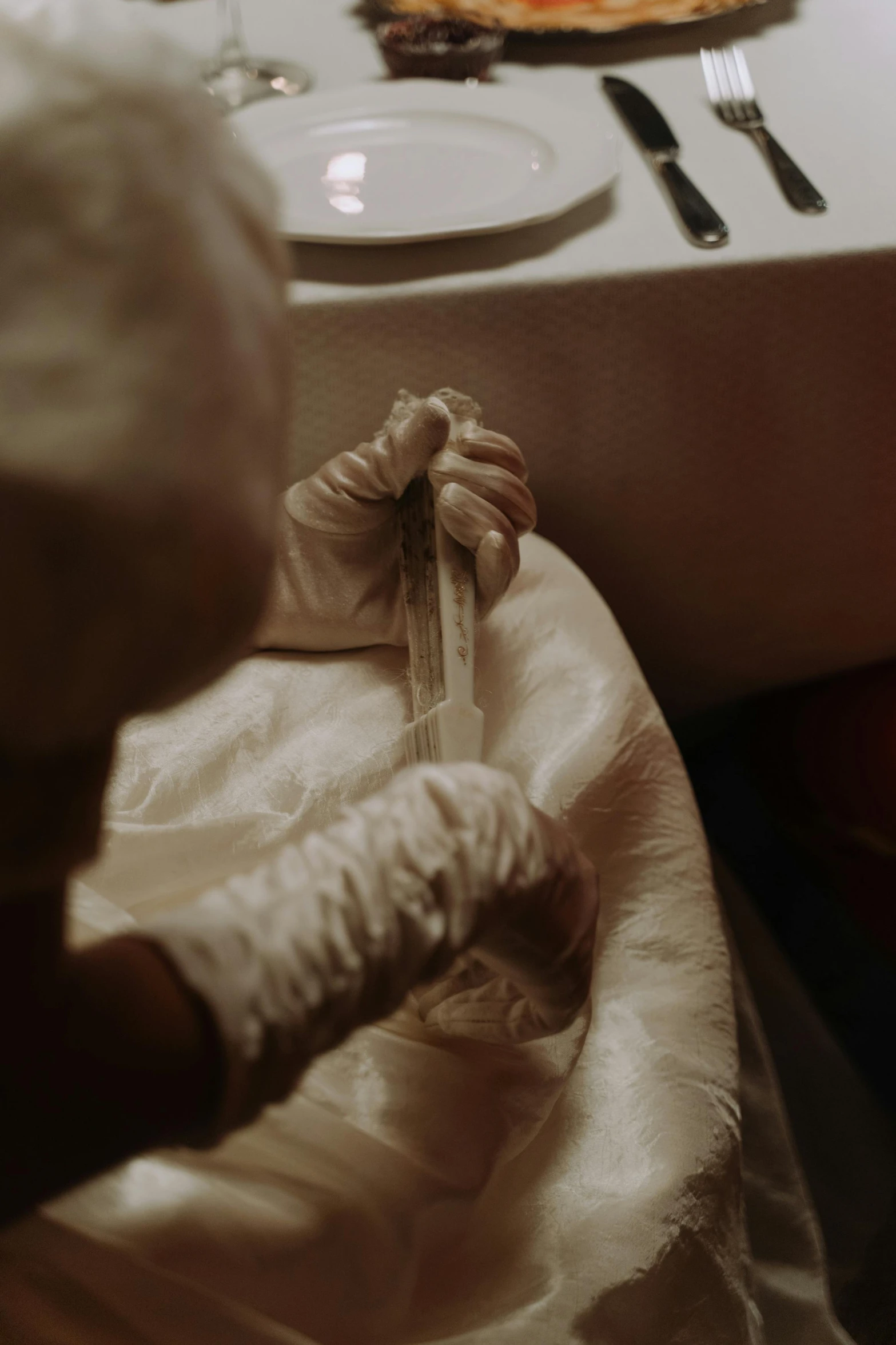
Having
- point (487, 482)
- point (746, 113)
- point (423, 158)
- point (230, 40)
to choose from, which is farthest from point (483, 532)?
point (230, 40)

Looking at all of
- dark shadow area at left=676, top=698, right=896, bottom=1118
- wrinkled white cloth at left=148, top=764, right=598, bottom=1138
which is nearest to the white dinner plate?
wrinkled white cloth at left=148, top=764, right=598, bottom=1138

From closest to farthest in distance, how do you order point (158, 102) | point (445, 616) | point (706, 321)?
point (158, 102), point (445, 616), point (706, 321)

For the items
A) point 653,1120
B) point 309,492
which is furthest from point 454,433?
point 653,1120

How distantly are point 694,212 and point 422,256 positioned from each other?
0.17 m

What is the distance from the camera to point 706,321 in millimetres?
675

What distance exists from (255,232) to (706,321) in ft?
1.71

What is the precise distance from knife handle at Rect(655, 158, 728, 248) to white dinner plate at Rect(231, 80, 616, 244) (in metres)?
0.04

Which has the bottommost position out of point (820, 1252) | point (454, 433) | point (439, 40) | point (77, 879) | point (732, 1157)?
point (820, 1252)

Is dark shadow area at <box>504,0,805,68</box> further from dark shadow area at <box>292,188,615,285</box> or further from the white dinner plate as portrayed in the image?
dark shadow area at <box>292,188,615,285</box>

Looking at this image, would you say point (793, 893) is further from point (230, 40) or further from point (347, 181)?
point (230, 40)

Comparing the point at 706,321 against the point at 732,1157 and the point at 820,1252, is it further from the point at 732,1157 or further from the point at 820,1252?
the point at 820,1252

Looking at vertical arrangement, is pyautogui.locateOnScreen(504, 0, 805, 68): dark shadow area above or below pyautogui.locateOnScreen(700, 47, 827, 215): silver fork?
above

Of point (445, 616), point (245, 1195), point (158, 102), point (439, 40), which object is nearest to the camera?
point (158, 102)

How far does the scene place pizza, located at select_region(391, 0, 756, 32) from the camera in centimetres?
89
